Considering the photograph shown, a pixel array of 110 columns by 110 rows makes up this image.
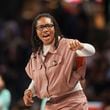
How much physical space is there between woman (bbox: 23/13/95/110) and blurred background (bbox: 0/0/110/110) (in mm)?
3401

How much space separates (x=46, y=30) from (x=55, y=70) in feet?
1.00

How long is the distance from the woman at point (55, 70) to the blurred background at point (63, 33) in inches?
134

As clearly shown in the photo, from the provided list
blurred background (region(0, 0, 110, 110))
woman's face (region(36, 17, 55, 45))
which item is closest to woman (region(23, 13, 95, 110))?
woman's face (region(36, 17, 55, 45))

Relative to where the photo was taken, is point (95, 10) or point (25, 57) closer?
point (25, 57)

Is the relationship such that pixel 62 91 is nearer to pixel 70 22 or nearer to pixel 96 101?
pixel 96 101

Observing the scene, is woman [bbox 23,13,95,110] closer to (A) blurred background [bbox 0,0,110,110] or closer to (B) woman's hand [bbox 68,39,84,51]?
(B) woman's hand [bbox 68,39,84,51]

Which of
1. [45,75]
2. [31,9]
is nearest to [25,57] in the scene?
[31,9]

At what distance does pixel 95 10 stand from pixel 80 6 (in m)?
0.53

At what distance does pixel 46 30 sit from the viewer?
17.6 ft

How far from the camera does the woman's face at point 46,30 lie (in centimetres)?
537

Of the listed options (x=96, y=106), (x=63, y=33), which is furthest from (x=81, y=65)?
(x=63, y=33)

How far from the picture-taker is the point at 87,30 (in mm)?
10578

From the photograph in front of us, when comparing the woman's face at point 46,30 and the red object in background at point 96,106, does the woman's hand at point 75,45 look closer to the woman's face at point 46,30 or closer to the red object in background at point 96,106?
the woman's face at point 46,30

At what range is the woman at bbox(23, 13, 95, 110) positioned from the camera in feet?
17.5
